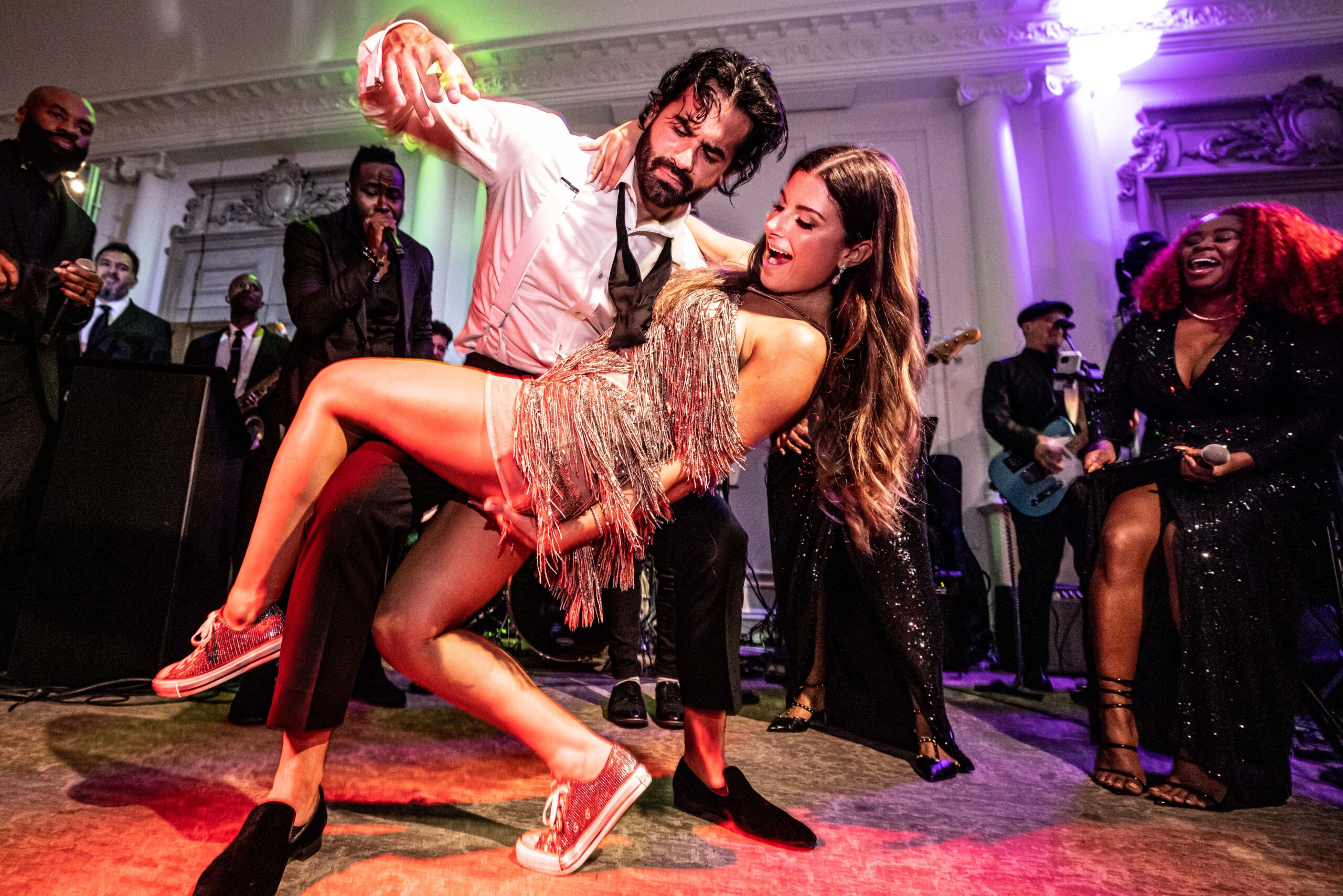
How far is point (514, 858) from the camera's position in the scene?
1371 mm

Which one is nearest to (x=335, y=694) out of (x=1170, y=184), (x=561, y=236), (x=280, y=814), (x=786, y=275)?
(x=280, y=814)

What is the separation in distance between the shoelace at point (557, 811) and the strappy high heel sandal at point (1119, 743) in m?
1.60

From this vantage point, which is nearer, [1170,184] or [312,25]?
[1170,184]

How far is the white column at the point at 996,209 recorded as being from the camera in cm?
594

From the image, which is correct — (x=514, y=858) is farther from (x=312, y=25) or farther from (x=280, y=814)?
(x=312, y=25)

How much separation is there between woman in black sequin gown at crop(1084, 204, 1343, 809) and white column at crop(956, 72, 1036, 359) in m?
3.41

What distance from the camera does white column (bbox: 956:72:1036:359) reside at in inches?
234

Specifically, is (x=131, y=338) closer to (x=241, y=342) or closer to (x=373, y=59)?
(x=241, y=342)

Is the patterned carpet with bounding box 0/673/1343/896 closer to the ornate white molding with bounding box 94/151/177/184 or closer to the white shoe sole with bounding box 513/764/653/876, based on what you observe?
the white shoe sole with bounding box 513/764/653/876

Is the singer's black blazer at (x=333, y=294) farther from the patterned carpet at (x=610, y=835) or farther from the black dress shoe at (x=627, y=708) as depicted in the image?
the black dress shoe at (x=627, y=708)

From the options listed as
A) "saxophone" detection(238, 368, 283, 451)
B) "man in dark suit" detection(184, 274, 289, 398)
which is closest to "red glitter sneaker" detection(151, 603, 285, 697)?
"saxophone" detection(238, 368, 283, 451)

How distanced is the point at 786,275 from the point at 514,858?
4.25ft

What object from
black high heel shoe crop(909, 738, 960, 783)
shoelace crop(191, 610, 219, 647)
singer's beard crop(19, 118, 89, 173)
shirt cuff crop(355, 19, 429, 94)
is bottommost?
black high heel shoe crop(909, 738, 960, 783)

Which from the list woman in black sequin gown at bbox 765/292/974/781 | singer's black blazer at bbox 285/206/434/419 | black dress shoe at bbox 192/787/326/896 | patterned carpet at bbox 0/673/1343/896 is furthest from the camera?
singer's black blazer at bbox 285/206/434/419
